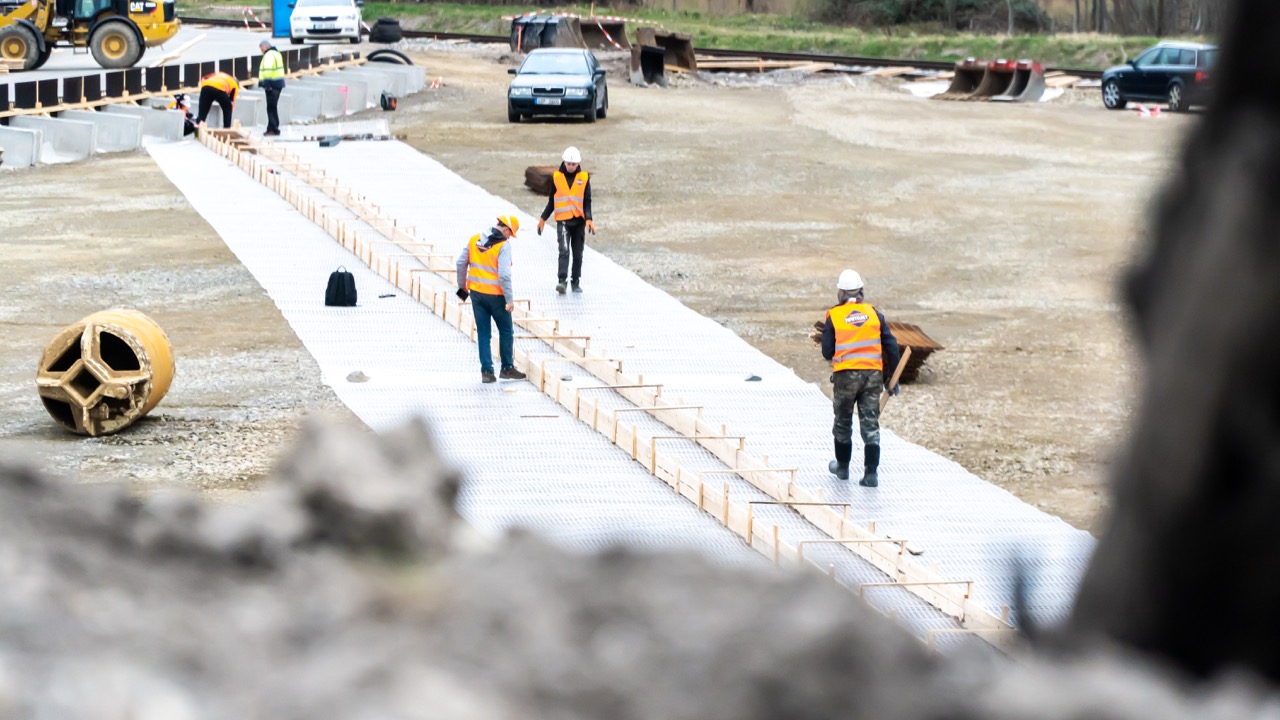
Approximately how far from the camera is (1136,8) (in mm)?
78000

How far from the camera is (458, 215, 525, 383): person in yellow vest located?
14422 mm

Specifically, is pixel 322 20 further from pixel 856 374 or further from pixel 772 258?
pixel 856 374

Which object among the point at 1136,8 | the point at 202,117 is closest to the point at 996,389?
the point at 202,117

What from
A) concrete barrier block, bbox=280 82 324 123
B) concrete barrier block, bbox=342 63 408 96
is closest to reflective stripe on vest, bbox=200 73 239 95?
concrete barrier block, bbox=280 82 324 123

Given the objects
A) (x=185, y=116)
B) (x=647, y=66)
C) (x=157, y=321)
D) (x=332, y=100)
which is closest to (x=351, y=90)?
(x=332, y=100)

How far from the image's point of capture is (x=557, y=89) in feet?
116

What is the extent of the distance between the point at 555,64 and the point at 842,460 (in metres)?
26.0

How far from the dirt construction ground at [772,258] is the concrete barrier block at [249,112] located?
3716 millimetres

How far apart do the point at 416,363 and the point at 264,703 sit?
13.8 metres

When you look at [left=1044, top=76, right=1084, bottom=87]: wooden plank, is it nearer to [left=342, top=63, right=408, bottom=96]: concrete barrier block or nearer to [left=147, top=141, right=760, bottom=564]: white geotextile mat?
[left=342, top=63, right=408, bottom=96]: concrete barrier block

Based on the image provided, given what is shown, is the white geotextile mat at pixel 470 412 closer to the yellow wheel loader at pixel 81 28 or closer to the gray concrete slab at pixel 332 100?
the gray concrete slab at pixel 332 100

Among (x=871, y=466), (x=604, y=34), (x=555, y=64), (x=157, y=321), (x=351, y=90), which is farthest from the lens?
A: (x=604, y=34)

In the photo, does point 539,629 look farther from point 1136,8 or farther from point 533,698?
point 1136,8

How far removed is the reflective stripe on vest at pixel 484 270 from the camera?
14477mm
